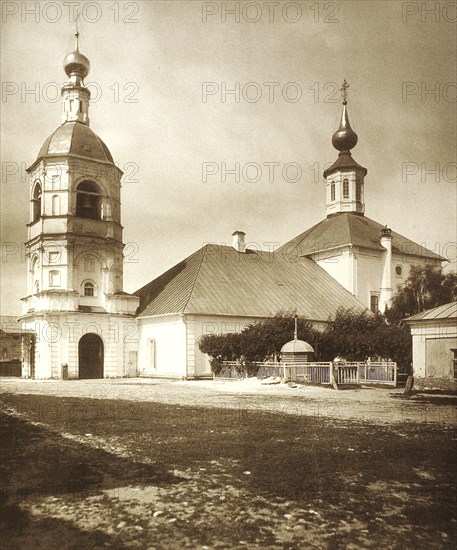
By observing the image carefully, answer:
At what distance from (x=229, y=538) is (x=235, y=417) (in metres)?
7.94

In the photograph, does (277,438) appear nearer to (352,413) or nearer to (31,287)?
(352,413)

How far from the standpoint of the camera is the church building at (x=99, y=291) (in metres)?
32.0

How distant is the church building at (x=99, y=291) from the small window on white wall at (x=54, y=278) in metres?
0.06

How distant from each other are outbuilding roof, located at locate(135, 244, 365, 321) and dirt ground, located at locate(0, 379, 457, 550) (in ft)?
65.0

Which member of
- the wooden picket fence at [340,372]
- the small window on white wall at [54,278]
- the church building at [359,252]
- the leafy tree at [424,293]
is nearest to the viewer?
the wooden picket fence at [340,372]

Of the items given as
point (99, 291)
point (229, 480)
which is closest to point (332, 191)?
point (99, 291)

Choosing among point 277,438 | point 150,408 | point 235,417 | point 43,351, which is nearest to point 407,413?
point 235,417

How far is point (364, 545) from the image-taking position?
16.6 ft

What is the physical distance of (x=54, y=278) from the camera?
32938 millimetres

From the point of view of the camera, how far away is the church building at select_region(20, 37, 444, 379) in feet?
105

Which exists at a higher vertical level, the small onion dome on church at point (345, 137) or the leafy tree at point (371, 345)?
the small onion dome on church at point (345, 137)

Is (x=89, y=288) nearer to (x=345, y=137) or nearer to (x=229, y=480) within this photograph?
(x=345, y=137)

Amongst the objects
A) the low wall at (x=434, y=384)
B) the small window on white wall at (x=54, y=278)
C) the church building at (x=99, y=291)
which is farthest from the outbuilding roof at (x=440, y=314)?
the small window on white wall at (x=54, y=278)

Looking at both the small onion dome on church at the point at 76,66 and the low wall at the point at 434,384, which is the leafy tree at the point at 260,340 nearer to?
the low wall at the point at 434,384
